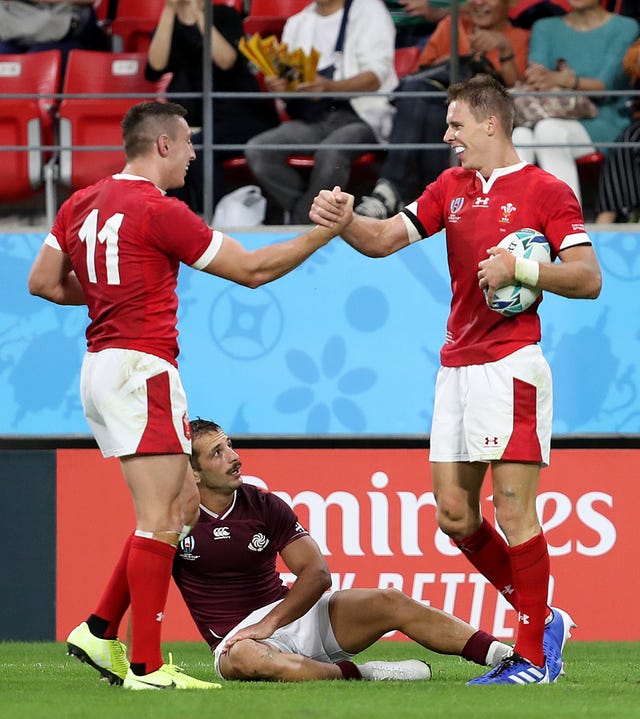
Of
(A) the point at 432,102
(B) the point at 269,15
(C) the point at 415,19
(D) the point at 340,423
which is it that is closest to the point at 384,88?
(A) the point at 432,102

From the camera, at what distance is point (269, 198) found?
8750 mm

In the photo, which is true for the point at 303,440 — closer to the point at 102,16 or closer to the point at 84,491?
the point at 84,491

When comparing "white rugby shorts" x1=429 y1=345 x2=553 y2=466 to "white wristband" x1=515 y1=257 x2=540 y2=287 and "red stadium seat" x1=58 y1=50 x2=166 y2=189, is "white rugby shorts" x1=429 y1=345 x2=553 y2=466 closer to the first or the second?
"white wristband" x1=515 y1=257 x2=540 y2=287

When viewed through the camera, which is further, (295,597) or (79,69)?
(79,69)

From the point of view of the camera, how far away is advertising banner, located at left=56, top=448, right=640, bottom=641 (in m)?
7.59

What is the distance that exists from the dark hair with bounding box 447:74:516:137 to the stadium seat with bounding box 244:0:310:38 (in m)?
4.53

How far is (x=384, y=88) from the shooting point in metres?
8.59

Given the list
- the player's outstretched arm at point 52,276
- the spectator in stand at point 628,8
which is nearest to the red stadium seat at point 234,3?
the spectator in stand at point 628,8

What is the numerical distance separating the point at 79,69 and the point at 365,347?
288cm

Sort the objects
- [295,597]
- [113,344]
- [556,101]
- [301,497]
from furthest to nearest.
Result: [556,101]
[301,497]
[295,597]
[113,344]

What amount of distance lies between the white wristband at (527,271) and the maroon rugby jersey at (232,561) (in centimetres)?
134

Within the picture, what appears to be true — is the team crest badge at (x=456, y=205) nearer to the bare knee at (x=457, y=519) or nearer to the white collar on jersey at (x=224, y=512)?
the bare knee at (x=457, y=519)

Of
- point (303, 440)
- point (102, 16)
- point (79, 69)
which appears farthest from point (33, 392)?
point (102, 16)

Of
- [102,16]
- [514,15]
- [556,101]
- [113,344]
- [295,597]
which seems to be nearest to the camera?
[113,344]
